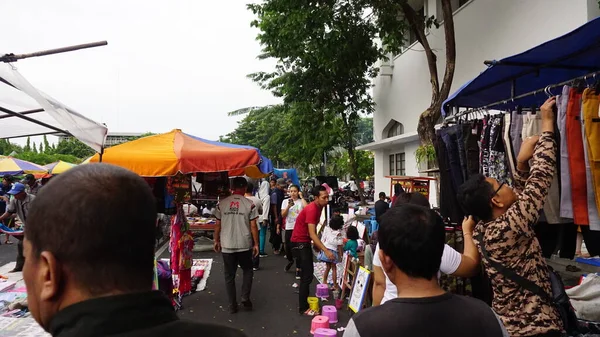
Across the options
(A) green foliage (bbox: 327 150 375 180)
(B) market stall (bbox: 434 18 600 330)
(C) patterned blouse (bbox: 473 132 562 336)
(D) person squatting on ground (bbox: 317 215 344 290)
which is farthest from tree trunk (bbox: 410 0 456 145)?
(A) green foliage (bbox: 327 150 375 180)

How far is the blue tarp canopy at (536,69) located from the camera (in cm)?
260

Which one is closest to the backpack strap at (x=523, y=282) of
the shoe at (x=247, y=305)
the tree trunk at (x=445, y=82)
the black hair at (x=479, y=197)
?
the black hair at (x=479, y=197)

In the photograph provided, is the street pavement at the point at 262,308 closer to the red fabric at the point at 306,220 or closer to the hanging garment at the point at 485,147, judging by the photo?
the red fabric at the point at 306,220

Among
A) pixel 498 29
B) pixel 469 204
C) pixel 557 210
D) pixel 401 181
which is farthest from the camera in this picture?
pixel 498 29

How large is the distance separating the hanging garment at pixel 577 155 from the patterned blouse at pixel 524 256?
14cm

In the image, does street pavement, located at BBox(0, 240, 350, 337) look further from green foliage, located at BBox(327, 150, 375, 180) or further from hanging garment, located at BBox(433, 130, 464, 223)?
green foliage, located at BBox(327, 150, 375, 180)

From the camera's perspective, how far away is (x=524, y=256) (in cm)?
228

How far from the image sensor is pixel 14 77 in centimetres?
297

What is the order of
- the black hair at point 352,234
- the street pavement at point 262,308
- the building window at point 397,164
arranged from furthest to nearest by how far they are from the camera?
the building window at point 397,164 → the black hair at point 352,234 → the street pavement at point 262,308

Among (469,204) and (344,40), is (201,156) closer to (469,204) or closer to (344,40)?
(469,204)

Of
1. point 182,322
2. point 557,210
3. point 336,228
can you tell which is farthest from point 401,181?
point 182,322

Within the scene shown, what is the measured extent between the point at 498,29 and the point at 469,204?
330 inches

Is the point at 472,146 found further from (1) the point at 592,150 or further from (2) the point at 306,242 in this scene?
(2) the point at 306,242

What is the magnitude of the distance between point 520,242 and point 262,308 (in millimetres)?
4459
